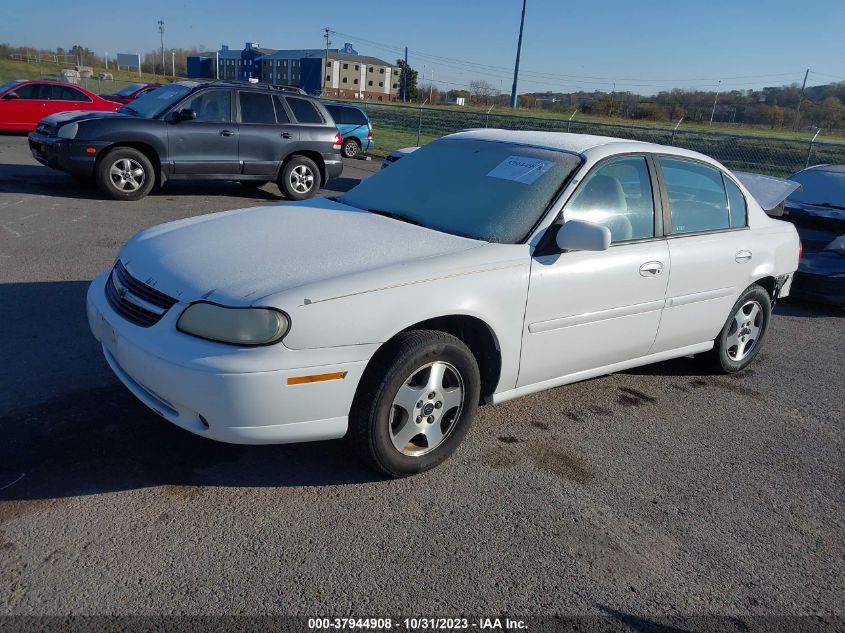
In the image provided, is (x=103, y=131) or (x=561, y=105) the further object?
(x=561, y=105)

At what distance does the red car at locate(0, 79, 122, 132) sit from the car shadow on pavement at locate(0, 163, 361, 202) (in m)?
5.54

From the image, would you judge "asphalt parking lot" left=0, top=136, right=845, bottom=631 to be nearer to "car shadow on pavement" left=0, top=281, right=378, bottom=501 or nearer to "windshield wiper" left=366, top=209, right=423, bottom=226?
"car shadow on pavement" left=0, top=281, right=378, bottom=501

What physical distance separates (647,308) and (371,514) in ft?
7.15

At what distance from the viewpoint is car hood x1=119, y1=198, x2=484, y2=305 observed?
3.17 m

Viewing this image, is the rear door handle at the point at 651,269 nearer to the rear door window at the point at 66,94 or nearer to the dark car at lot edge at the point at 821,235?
the dark car at lot edge at the point at 821,235

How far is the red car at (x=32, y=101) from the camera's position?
1778 centimetres

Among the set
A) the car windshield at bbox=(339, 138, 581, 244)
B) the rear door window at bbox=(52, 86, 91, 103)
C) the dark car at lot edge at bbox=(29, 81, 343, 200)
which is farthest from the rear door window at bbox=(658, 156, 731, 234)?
the rear door window at bbox=(52, 86, 91, 103)

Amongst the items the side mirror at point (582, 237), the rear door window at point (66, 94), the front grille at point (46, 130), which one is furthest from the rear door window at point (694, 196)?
the rear door window at point (66, 94)

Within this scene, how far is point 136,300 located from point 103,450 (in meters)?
0.77

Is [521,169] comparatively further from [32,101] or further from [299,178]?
[32,101]

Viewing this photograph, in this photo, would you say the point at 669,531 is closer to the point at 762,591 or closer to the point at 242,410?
the point at 762,591

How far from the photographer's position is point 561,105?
134 feet

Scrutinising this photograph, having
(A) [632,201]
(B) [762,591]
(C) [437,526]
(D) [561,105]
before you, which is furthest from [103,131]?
(D) [561,105]

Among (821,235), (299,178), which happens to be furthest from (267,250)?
(299,178)
